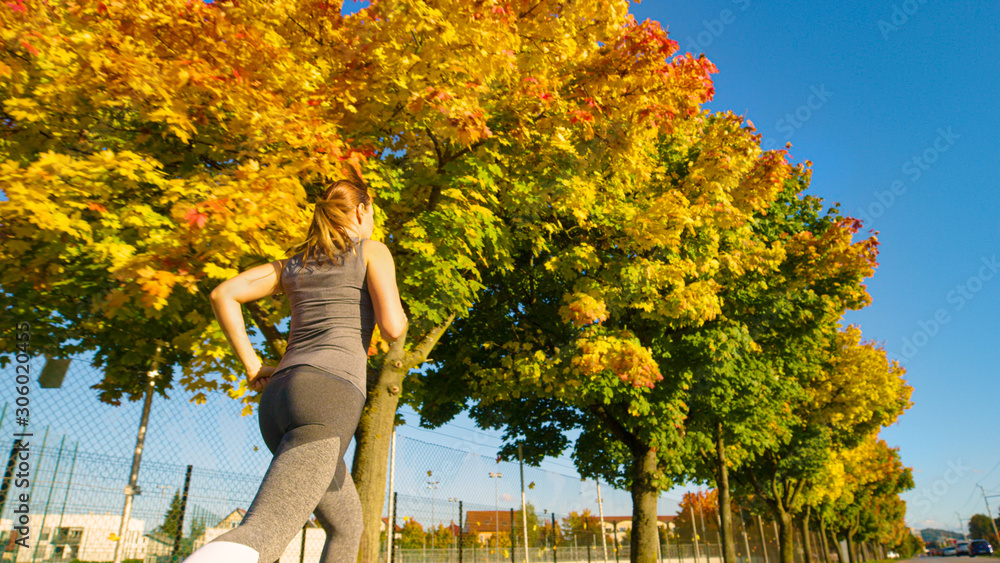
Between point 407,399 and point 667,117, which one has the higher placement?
point 667,117

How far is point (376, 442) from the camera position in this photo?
6.71m

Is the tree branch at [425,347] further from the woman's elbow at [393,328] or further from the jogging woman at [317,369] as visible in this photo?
the woman's elbow at [393,328]

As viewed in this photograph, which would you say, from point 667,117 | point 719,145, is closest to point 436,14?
point 667,117

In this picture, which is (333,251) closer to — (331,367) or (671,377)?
(331,367)

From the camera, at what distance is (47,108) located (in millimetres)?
5090

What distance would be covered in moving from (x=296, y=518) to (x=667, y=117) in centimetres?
701

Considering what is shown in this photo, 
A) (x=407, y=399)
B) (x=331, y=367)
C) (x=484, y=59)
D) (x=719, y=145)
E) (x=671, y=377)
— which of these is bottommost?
(x=331, y=367)

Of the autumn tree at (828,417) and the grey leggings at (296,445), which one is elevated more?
the autumn tree at (828,417)

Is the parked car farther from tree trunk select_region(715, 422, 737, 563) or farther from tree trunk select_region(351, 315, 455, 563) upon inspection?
tree trunk select_region(351, 315, 455, 563)

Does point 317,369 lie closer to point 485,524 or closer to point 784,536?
point 485,524

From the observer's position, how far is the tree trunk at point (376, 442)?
636cm

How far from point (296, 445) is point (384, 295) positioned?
53cm

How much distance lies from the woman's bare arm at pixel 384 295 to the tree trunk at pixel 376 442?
4.60m

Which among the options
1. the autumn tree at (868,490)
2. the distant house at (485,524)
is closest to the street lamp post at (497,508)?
the distant house at (485,524)
